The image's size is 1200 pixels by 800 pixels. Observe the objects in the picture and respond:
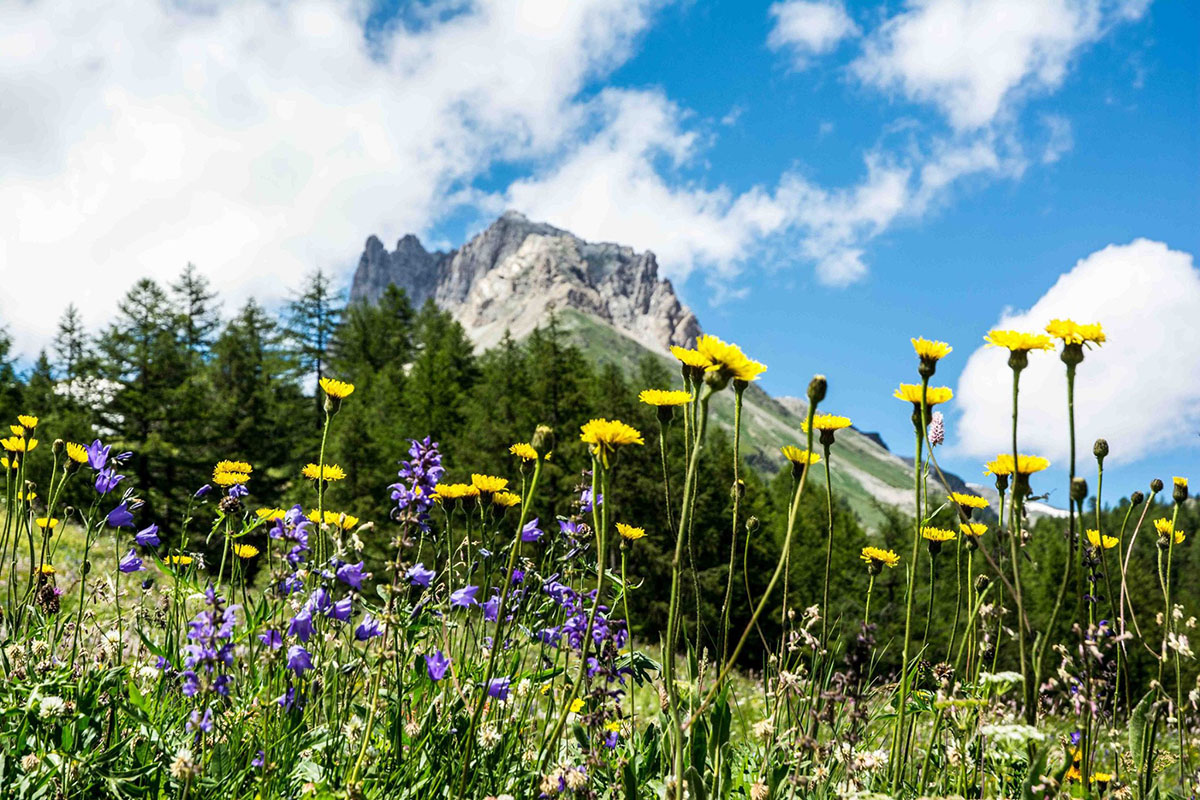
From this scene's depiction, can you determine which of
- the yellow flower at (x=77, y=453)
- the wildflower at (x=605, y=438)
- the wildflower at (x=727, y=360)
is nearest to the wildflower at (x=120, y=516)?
the yellow flower at (x=77, y=453)

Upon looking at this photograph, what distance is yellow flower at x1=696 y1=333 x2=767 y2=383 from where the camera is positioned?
1.55 metres

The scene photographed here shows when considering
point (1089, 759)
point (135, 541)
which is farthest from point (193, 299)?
point (1089, 759)

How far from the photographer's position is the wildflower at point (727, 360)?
5.09 feet

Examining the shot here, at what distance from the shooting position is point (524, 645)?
2283mm

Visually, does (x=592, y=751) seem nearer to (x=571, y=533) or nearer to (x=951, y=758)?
(x=571, y=533)

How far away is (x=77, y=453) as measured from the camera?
2.67 meters

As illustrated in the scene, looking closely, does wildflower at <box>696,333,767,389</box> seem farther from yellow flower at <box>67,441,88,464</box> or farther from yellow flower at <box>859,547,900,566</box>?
yellow flower at <box>67,441,88,464</box>

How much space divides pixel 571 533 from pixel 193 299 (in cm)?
3981

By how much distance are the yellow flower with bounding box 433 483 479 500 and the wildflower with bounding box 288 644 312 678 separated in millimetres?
579

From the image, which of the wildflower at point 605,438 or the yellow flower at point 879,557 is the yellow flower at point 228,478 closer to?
the wildflower at point 605,438

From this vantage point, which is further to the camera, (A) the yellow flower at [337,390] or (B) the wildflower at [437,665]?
(A) the yellow flower at [337,390]

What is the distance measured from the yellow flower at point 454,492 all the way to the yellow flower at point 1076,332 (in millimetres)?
1592

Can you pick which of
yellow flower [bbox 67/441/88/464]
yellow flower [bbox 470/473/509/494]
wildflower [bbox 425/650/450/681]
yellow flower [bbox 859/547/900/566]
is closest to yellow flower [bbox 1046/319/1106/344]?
yellow flower [bbox 859/547/900/566]

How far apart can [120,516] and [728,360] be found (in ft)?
7.43
